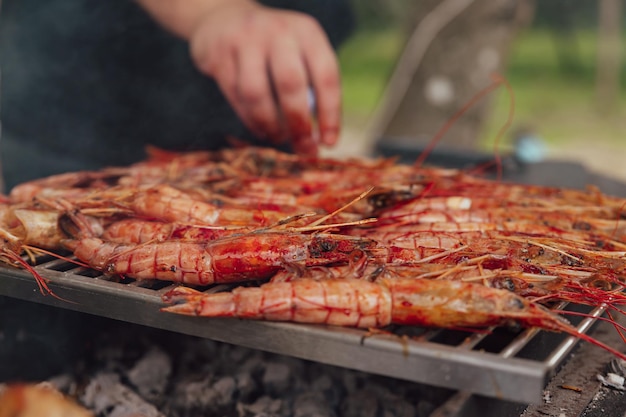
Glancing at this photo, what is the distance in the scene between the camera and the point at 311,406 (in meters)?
2.95

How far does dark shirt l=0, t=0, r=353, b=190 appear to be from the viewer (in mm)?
5117

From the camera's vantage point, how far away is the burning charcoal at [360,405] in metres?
2.88

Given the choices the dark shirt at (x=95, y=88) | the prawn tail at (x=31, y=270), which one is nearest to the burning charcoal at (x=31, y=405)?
the prawn tail at (x=31, y=270)

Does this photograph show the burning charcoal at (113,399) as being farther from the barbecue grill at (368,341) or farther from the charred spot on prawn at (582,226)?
the charred spot on prawn at (582,226)

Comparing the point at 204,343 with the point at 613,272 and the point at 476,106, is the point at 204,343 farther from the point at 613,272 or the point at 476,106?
the point at 476,106

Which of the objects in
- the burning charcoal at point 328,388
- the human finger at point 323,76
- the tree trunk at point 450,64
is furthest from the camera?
the tree trunk at point 450,64

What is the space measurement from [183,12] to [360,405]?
10.5ft

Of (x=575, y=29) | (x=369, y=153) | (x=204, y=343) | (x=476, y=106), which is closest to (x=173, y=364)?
(x=204, y=343)

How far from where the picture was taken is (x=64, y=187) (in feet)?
11.7

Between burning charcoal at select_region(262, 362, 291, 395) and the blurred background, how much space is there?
10.1 ft

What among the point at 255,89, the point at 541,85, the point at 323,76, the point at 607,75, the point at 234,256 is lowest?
the point at 234,256

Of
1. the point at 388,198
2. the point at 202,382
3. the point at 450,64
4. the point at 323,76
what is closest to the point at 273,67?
the point at 323,76

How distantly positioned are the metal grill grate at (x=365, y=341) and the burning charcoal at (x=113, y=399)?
582mm

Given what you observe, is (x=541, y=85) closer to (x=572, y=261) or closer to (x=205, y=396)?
(x=572, y=261)
